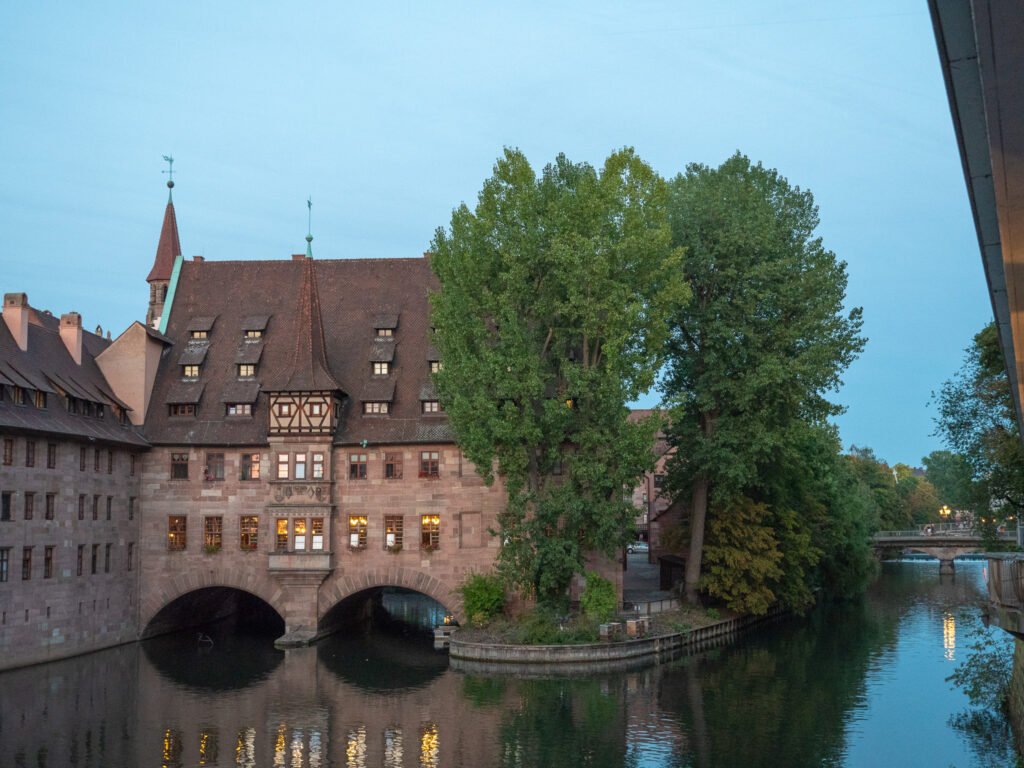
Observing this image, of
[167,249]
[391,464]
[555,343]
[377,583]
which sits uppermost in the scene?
[167,249]

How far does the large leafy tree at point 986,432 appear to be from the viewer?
35.3 meters

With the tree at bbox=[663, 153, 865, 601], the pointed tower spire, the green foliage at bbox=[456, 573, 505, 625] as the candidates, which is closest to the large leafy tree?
the tree at bbox=[663, 153, 865, 601]

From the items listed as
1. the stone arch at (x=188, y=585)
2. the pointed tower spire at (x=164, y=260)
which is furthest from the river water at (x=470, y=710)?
the pointed tower spire at (x=164, y=260)

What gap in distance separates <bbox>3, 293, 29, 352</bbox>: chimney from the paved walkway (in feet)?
89.8

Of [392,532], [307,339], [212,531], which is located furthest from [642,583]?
[307,339]

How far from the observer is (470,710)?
3131 cm

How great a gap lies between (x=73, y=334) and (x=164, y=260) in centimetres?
2128

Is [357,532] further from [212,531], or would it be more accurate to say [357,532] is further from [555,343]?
[555,343]

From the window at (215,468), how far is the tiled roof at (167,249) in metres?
22.8

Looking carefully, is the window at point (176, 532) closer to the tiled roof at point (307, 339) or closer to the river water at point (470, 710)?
the tiled roof at point (307, 339)

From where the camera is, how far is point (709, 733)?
28.3m

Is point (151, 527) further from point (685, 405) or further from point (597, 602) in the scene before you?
point (685, 405)

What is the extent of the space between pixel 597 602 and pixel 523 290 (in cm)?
1216

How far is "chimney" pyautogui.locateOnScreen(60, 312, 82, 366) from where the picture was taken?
45.8m
